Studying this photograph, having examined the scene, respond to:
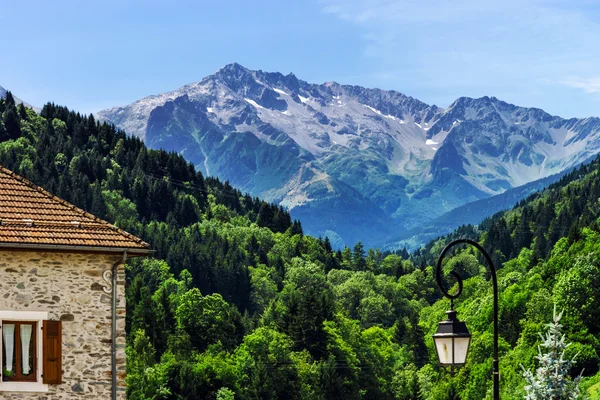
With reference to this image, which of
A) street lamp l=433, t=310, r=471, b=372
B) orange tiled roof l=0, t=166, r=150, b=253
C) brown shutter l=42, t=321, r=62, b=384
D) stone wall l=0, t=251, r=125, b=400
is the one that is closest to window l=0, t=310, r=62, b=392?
brown shutter l=42, t=321, r=62, b=384

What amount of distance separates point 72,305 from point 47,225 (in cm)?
194

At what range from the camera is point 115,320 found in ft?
92.1

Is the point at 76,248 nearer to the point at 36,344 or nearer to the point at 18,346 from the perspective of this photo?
the point at 36,344

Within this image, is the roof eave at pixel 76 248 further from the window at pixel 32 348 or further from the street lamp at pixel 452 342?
the street lamp at pixel 452 342

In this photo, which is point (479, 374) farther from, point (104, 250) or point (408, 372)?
point (104, 250)

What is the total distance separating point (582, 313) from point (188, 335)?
47.6m

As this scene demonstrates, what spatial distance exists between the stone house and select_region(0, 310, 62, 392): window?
2 centimetres

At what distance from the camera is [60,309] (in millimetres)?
27734

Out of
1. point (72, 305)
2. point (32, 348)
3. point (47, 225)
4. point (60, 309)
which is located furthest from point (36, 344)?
point (47, 225)

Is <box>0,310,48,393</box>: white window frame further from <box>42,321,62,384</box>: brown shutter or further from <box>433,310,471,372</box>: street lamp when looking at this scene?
<box>433,310,471,372</box>: street lamp

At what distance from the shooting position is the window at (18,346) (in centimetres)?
2756

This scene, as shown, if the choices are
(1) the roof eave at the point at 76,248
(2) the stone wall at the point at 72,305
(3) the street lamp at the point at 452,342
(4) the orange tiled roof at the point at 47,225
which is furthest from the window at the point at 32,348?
(3) the street lamp at the point at 452,342

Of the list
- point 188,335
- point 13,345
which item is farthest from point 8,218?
point 188,335

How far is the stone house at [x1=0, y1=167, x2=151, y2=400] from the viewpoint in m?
27.5
